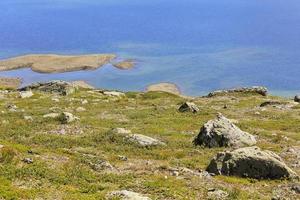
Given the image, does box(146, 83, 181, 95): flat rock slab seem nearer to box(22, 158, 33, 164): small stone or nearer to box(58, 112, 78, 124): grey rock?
box(58, 112, 78, 124): grey rock

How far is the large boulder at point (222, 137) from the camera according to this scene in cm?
3828

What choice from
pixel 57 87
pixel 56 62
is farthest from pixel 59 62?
pixel 57 87

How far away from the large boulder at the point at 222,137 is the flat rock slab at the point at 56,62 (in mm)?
133859

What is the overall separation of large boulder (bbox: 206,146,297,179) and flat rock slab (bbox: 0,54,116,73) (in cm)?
14315

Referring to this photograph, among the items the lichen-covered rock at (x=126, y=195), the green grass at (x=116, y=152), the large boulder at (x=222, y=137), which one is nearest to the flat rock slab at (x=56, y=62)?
the green grass at (x=116, y=152)

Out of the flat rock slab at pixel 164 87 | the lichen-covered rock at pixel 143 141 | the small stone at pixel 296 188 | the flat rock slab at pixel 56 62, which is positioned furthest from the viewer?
the flat rock slab at pixel 56 62

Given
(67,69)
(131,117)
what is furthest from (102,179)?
(67,69)

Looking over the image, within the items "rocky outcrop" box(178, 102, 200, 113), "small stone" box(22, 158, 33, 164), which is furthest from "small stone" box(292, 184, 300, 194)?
"rocky outcrop" box(178, 102, 200, 113)

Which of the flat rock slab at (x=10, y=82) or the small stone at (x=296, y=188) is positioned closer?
the small stone at (x=296, y=188)

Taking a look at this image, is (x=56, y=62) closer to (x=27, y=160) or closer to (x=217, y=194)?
(x=27, y=160)

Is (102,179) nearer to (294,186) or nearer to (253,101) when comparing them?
(294,186)

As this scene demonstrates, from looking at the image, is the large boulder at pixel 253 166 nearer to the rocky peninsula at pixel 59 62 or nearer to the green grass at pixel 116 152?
the green grass at pixel 116 152

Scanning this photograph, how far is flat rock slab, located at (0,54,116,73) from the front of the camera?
171000 mm

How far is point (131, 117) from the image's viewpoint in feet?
177
